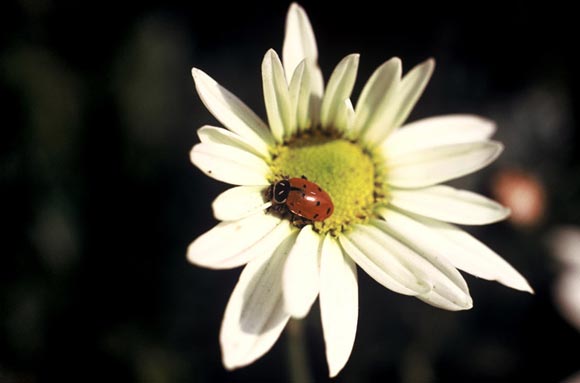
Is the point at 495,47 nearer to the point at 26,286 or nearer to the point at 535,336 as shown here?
the point at 535,336

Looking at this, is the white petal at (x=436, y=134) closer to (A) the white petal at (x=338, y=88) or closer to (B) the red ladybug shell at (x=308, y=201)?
(A) the white petal at (x=338, y=88)

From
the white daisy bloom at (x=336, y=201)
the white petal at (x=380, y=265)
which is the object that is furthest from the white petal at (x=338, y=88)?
the white petal at (x=380, y=265)

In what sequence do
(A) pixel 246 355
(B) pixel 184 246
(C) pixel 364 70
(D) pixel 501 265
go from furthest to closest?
(C) pixel 364 70, (B) pixel 184 246, (D) pixel 501 265, (A) pixel 246 355

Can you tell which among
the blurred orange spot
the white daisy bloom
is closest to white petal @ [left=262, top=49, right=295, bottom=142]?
the white daisy bloom

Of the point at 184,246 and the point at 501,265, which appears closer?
the point at 501,265

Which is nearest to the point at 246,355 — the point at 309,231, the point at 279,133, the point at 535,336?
the point at 309,231

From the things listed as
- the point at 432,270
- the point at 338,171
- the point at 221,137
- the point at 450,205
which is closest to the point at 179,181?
the point at 338,171

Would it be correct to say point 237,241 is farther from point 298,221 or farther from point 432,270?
point 432,270
